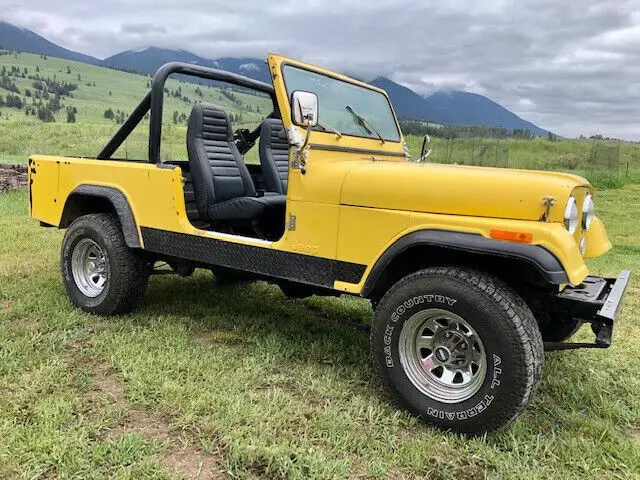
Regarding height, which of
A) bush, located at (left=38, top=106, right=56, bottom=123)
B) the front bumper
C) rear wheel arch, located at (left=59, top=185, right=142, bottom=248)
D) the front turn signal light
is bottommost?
the front bumper

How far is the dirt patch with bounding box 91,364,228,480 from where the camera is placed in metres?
2.45

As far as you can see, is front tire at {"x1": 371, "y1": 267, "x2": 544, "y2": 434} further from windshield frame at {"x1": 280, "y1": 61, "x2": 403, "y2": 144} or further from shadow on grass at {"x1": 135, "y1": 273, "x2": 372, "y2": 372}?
windshield frame at {"x1": 280, "y1": 61, "x2": 403, "y2": 144}

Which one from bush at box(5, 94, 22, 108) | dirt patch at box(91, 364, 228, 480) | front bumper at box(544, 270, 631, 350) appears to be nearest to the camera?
dirt patch at box(91, 364, 228, 480)

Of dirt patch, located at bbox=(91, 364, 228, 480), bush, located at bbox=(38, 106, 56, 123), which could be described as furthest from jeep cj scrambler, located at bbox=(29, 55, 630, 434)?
bush, located at bbox=(38, 106, 56, 123)

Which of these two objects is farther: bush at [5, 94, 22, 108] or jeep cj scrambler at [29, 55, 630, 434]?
bush at [5, 94, 22, 108]

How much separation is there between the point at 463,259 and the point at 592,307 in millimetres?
673

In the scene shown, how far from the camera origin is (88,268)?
4.64 metres

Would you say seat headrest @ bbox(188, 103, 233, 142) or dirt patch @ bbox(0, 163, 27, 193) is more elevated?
seat headrest @ bbox(188, 103, 233, 142)

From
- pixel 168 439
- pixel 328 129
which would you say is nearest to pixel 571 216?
pixel 328 129

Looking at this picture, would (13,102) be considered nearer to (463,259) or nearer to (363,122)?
(363,122)

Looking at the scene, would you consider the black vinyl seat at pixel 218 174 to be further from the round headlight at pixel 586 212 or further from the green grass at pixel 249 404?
the round headlight at pixel 586 212

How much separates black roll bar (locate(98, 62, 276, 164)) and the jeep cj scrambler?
0.05ft

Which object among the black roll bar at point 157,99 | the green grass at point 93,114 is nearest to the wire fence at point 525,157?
the green grass at point 93,114

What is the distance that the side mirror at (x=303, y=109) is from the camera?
10.9 feet
